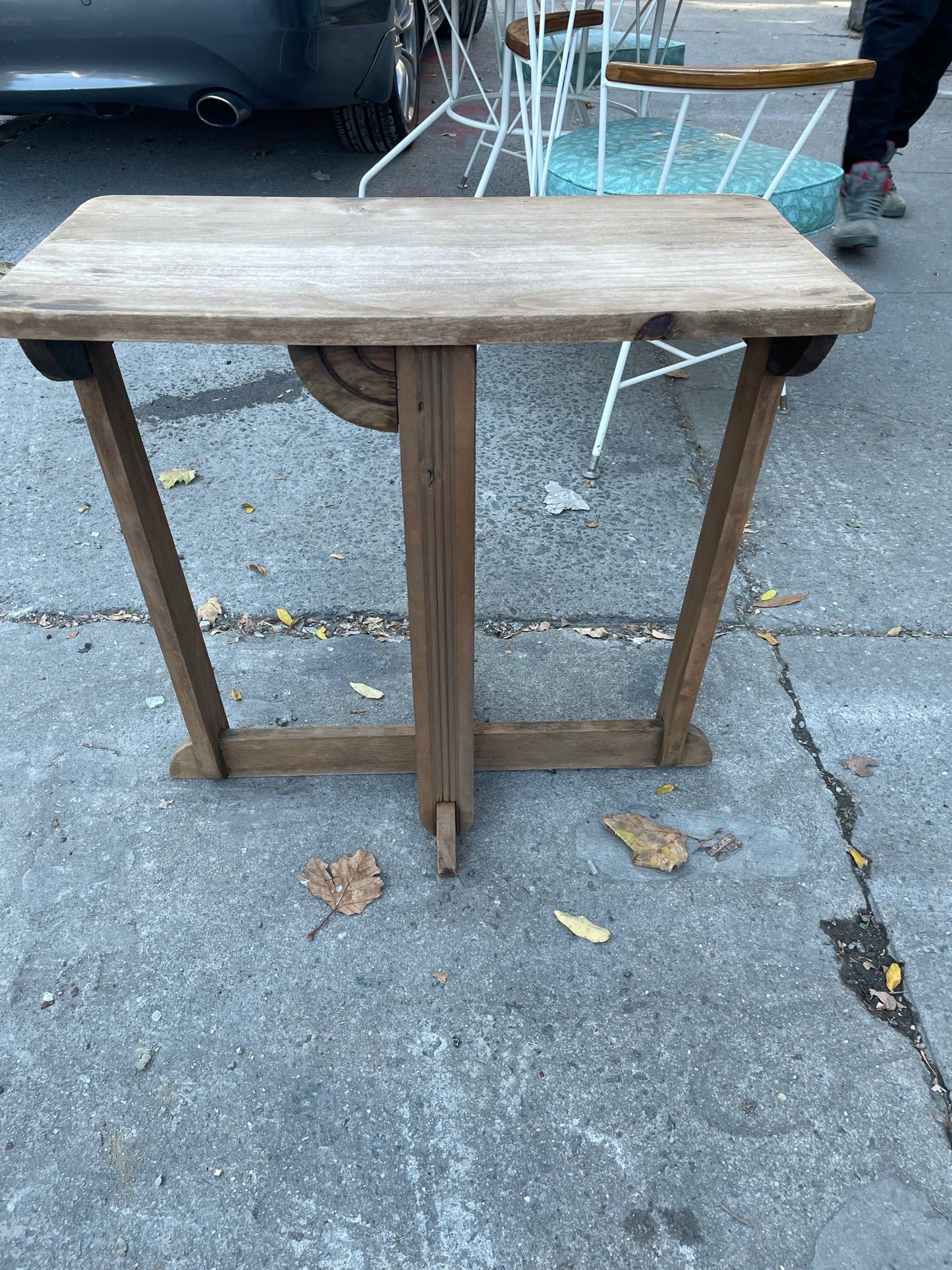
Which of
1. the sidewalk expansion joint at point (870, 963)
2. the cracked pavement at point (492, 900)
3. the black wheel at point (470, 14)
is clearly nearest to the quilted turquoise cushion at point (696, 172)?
the cracked pavement at point (492, 900)

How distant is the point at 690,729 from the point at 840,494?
1.20 meters

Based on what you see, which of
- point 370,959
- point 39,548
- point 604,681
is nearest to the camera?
point 370,959

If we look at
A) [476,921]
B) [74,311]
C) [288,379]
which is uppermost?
[74,311]

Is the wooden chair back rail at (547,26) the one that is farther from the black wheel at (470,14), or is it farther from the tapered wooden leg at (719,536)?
the black wheel at (470,14)

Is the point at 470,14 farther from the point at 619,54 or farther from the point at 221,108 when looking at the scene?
the point at 221,108

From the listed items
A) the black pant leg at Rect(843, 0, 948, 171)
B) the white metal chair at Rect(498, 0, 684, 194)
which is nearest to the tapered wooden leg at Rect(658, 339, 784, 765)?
the white metal chair at Rect(498, 0, 684, 194)

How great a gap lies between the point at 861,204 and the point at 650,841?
3280 millimetres

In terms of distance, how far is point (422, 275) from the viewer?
130cm

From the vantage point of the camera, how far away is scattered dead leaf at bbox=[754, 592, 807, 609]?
7.75 feet

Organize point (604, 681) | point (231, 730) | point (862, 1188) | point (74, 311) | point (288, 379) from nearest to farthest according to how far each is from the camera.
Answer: point (74, 311) → point (862, 1188) → point (231, 730) → point (604, 681) → point (288, 379)

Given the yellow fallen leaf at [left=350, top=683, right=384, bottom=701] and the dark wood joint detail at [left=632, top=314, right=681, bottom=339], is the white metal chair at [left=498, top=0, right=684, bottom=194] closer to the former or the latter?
the dark wood joint detail at [left=632, top=314, right=681, bottom=339]

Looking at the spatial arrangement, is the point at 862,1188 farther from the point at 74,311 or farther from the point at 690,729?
the point at 74,311

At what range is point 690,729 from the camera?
1936 mm

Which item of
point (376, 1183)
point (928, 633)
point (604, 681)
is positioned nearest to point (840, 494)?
point (928, 633)
